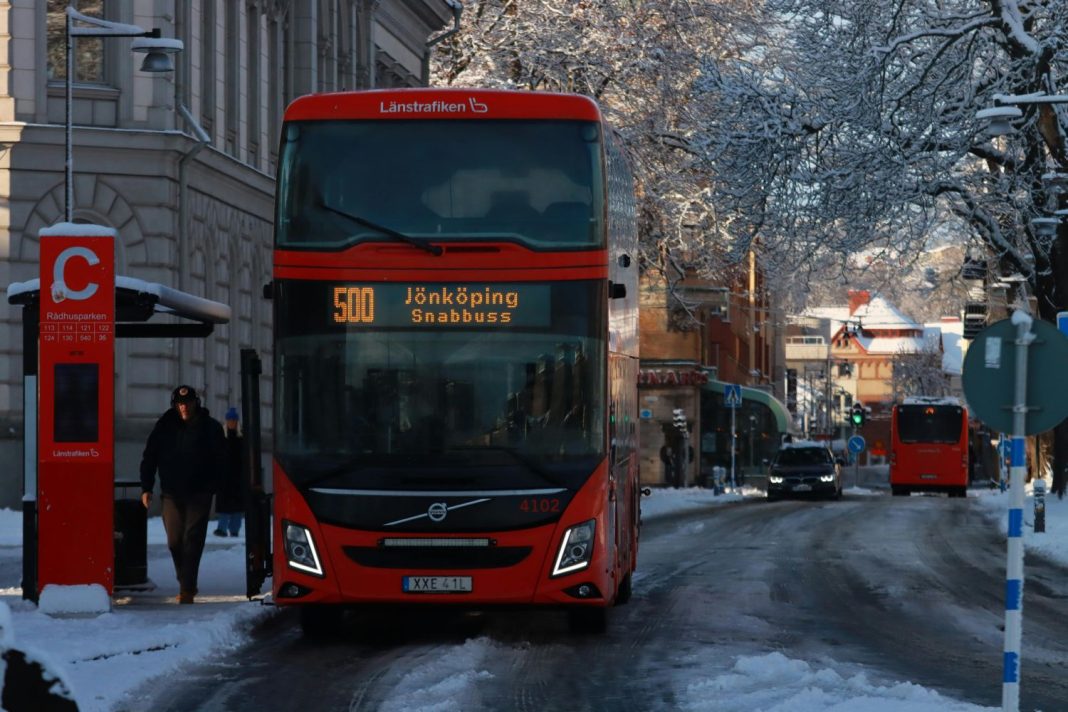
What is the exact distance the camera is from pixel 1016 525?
11.0 metres

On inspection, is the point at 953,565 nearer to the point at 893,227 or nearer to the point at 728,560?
the point at 728,560

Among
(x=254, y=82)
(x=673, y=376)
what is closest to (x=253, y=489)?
(x=254, y=82)

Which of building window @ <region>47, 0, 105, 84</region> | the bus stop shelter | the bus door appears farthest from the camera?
building window @ <region>47, 0, 105, 84</region>

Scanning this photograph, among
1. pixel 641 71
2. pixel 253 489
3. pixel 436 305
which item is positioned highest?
pixel 641 71

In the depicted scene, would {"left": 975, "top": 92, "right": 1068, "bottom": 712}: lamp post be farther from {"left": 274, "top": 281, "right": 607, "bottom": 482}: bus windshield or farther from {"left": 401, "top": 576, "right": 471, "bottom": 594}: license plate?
{"left": 401, "top": 576, "right": 471, "bottom": 594}: license plate

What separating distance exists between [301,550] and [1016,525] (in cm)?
588

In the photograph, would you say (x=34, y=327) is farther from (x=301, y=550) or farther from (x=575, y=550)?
(x=575, y=550)

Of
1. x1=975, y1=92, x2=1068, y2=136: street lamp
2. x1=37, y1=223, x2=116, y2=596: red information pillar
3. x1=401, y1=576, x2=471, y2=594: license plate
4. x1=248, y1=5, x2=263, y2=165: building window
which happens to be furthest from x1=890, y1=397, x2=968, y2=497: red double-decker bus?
x1=401, y1=576, x2=471, y2=594: license plate

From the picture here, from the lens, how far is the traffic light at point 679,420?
77938 millimetres

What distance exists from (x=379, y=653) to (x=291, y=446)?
62.0 inches

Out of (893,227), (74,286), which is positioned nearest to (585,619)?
(74,286)

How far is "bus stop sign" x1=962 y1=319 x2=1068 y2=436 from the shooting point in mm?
10867

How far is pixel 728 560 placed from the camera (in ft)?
87.2

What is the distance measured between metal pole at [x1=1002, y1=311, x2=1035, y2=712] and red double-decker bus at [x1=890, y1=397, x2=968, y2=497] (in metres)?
56.4
